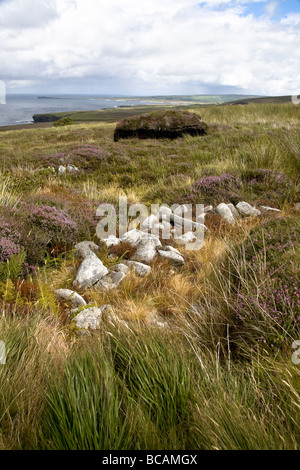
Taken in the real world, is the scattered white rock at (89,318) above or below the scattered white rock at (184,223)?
below

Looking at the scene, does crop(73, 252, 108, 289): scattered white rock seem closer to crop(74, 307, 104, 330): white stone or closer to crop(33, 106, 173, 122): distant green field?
crop(74, 307, 104, 330): white stone

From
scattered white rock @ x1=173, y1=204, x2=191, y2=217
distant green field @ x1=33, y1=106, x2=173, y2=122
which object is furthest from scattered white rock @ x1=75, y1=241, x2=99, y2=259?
distant green field @ x1=33, y1=106, x2=173, y2=122

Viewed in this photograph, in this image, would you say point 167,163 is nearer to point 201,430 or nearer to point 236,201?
point 236,201

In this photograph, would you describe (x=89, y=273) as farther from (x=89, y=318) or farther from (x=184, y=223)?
(x=184, y=223)

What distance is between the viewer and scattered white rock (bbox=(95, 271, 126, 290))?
3699mm

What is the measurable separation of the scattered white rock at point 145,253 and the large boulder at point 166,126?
483 inches

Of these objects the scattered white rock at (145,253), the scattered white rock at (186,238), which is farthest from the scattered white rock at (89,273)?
the scattered white rock at (186,238)

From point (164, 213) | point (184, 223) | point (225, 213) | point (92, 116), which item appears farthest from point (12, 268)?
point (92, 116)

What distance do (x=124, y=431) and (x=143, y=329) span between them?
0.89 metres

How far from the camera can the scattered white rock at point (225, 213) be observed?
18.4 ft

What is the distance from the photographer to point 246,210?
19.5 feet

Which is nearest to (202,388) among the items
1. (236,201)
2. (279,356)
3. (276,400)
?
(276,400)

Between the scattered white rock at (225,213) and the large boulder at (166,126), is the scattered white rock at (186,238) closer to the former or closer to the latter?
the scattered white rock at (225,213)

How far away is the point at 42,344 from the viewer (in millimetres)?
2301
